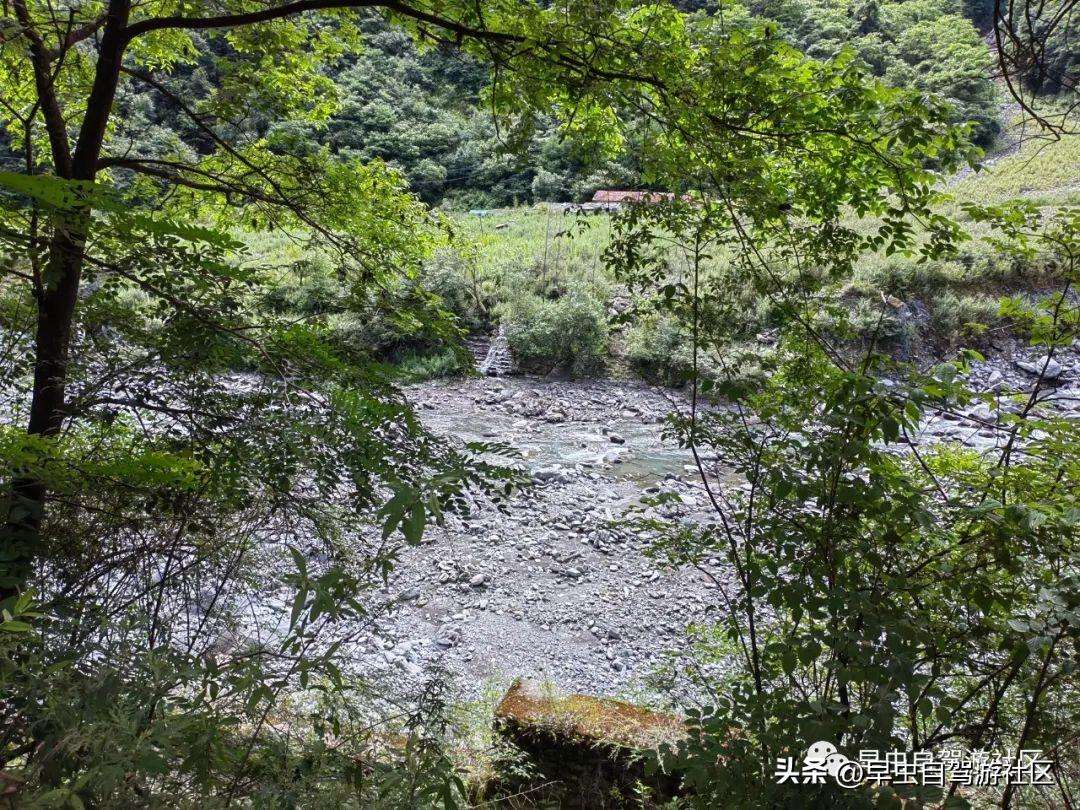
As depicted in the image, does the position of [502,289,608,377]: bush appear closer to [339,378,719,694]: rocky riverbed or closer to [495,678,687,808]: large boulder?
[339,378,719,694]: rocky riverbed

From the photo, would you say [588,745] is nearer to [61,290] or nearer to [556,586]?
[61,290]

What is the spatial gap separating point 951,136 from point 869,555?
1.35m

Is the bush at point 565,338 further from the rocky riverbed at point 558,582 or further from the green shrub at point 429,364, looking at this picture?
the rocky riverbed at point 558,582

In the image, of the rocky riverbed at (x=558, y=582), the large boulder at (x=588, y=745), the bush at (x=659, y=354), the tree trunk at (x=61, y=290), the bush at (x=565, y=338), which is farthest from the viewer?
the bush at (x=565, y=338)

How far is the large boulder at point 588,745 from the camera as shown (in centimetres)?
286

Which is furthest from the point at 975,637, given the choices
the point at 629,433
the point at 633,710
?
the point at 629,433

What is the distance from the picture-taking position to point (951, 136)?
75.4 inches

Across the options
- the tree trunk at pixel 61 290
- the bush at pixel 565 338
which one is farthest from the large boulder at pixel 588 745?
the bush at pixel 565 338


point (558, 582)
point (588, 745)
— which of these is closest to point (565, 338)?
point (558, 582)

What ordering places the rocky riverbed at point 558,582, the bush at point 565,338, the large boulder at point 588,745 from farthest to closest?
the bush at point 565,338, the rocky riverbed at point 558,582, the large boulder at point 588,745

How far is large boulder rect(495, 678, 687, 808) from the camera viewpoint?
286cm

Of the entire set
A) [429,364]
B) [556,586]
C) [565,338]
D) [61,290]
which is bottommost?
[556,586]

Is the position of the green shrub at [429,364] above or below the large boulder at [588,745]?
above

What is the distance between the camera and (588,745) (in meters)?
2.97
